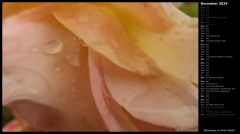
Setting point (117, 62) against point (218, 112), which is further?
point (218, 112)

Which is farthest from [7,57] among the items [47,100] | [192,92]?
[192,92]

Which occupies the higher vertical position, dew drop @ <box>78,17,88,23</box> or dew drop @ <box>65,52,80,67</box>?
dew drop @ <box>78,17,88,23</box>

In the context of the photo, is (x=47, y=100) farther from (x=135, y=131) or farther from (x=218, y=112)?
(x=218, y=112)

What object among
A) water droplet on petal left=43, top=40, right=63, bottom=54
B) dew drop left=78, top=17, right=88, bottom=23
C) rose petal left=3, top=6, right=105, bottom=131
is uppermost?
dew drop left=78, top=17, right=88, bottom=23
